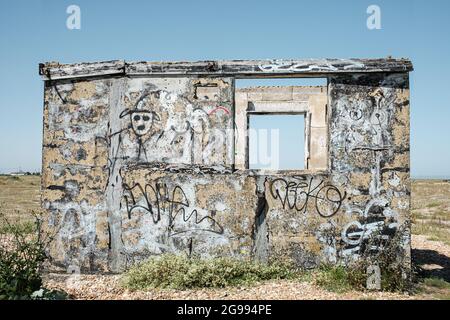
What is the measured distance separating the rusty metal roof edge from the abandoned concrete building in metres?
0.02

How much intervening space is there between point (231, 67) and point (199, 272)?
119 inches

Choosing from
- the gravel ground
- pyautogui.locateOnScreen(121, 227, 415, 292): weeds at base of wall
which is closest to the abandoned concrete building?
pyautogui.locateOnScreen(121, 227, 415, 292): weeds at base of wall

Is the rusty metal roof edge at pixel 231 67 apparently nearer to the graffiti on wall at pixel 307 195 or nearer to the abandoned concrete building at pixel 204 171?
the abandoned concrete building at pixel 204 171

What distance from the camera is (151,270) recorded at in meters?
5.84

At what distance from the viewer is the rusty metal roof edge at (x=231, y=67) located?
20.2 feet

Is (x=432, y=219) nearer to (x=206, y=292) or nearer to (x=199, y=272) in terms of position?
(x=199, y=272)

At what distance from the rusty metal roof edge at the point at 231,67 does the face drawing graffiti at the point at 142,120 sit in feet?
2.01

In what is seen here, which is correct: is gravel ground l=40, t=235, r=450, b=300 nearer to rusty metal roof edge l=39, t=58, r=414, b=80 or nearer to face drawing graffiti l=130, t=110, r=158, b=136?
face drawing graffiti l=130, t=110, r=158, b=136

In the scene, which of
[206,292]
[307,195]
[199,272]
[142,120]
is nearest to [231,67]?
[142,120]

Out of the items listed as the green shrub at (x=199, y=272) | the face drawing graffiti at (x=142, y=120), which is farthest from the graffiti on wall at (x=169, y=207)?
the face drawing graffiti at (x=142, y=120)

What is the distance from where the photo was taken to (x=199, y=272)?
18.9ft
